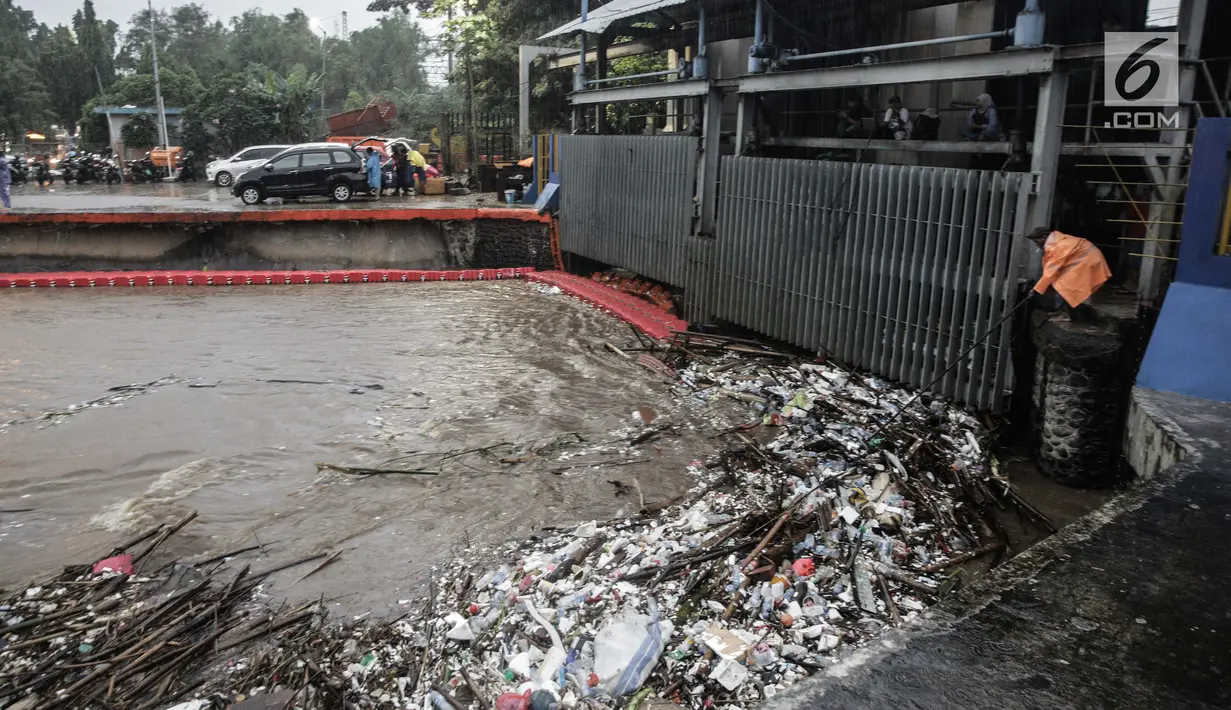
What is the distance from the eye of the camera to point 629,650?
4.31 m

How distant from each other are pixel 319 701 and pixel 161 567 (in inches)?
87.1

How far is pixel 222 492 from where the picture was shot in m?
6.88

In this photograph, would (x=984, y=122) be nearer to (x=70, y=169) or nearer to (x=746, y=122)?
(x=746, y=122)

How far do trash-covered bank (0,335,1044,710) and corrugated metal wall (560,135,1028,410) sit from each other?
4.63 ft

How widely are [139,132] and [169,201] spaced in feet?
67.9

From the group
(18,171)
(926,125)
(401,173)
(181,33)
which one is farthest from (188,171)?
(181,33)

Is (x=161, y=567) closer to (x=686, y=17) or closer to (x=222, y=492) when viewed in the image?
(x=222, y=492)

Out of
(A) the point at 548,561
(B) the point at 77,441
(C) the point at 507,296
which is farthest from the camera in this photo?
(C) the point at 507,296

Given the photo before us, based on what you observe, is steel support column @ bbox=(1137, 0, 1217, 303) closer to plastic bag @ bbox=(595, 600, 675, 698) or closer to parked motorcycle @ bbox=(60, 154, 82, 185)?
plastic bag @ bbox=(595, 600, 675, 698)

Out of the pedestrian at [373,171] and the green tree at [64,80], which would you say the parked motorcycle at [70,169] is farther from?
the green tree at [64,80]

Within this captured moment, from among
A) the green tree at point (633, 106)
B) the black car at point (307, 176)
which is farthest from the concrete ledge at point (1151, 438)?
the black car at point (307, 176)

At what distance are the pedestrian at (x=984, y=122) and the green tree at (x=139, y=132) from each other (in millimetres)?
38598

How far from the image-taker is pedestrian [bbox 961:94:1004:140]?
9.88 meters

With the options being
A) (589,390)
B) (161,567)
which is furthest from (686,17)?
(161,567)
